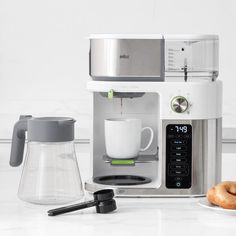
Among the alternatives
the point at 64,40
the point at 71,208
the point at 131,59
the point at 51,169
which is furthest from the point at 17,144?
the point at 64,40

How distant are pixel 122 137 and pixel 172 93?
17 cm

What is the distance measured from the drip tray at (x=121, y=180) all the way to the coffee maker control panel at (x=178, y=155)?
0.25 ft

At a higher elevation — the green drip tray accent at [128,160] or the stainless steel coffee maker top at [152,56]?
the stainless steel coffee maker top at [152,56]

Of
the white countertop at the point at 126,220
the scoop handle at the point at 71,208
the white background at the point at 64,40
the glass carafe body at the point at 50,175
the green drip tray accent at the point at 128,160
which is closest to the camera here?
the white countertop at the point at 126,220

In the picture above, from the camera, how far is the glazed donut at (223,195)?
1.54 meters

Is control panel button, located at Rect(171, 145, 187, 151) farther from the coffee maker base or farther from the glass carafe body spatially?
the glass carafe body

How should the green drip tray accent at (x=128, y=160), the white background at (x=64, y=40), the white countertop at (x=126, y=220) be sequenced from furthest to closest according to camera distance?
the white background at (x=64, y=40)
the green drip tray accent at (x=128, y=160)
the white countertop at (x=126, y=220)

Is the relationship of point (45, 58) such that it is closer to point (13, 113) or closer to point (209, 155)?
point (13, 113)

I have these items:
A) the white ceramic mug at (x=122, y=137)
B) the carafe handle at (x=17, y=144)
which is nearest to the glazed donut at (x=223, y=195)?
the white ceramic mug at (x=122, y=137)

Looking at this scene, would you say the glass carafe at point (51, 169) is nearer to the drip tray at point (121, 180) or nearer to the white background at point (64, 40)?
the drip tray at point (121, 180)

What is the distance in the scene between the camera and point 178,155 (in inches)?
67.7

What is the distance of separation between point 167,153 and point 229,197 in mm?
235

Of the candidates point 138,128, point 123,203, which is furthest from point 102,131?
point 123,203

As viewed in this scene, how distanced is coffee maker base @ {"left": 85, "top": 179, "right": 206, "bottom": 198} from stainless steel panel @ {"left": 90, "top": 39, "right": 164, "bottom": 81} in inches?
10.3
